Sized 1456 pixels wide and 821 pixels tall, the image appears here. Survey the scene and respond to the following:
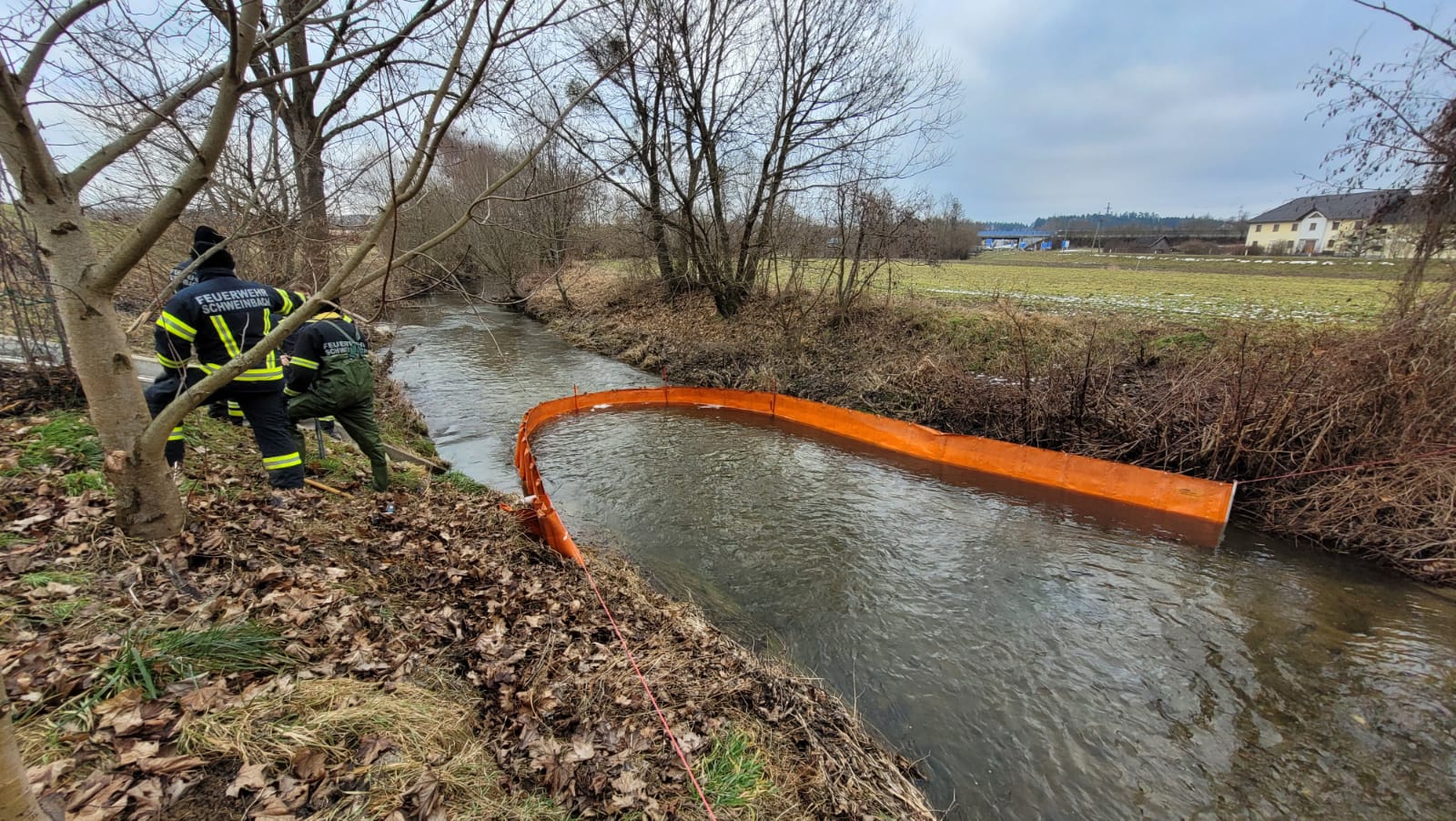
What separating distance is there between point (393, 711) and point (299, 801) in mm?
535

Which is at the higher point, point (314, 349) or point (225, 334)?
point (225, 334)

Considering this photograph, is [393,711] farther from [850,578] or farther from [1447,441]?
[1447,441]

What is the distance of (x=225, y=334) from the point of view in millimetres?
4242

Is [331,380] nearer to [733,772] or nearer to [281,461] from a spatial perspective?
[281,461]

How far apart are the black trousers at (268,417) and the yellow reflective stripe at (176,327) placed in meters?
0.47

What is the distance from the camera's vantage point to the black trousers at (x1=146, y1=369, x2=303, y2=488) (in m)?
4.41

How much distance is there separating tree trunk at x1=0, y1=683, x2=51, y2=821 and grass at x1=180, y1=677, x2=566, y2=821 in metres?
0.98

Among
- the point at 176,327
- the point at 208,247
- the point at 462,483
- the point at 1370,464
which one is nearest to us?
the point at 176,327

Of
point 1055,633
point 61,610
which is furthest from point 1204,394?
point 61,610

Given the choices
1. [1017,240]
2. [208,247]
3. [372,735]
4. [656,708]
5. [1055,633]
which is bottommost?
[1055,633]

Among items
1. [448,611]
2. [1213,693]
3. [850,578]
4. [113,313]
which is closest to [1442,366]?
[1213,693]

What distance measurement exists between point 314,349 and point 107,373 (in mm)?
2809

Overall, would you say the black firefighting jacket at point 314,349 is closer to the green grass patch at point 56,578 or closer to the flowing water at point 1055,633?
the green grass patch at point 56,578

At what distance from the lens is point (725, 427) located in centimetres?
1126
